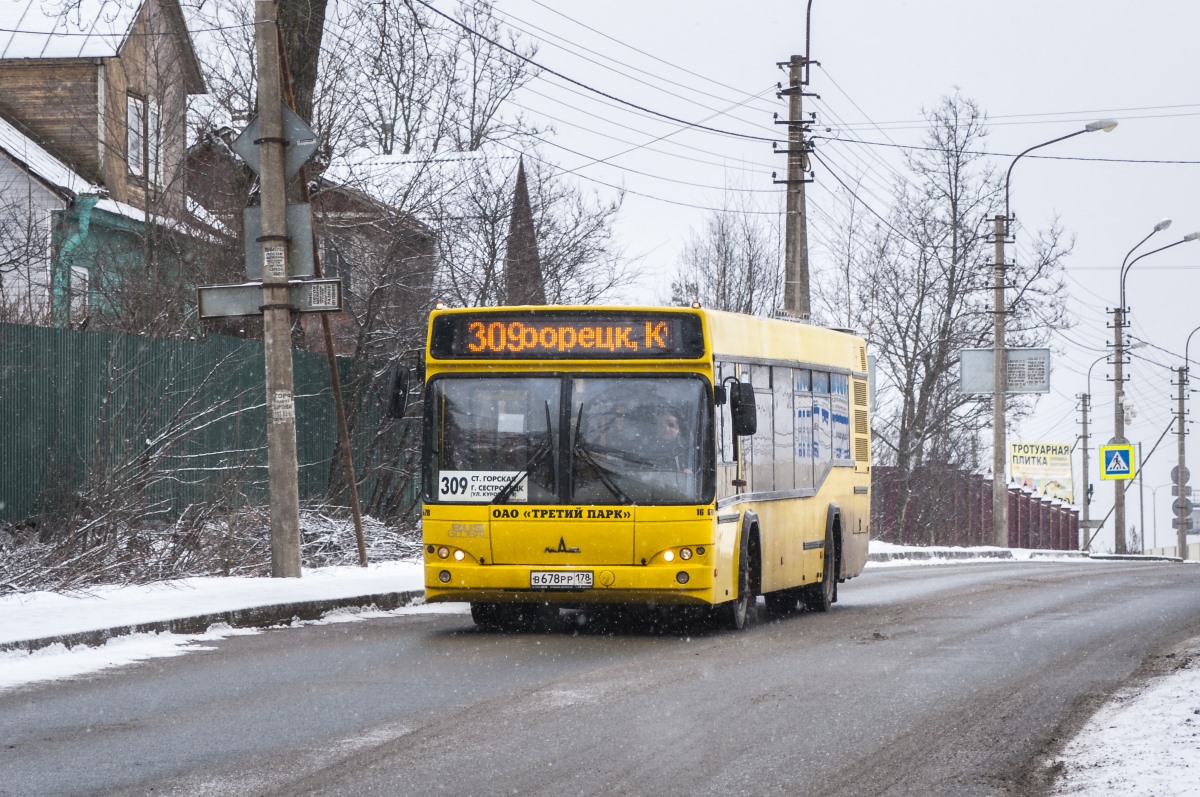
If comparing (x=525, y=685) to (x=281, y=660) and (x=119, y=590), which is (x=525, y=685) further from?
(x=119, y=590)

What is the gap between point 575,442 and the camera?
14.3m

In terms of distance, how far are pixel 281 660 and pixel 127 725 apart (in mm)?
3137

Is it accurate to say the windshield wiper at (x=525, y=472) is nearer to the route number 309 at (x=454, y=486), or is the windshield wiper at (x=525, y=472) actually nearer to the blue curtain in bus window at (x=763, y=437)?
the route number 309 at (x=454, y=486)

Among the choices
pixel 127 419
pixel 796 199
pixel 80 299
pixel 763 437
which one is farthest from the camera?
pixel 796 199

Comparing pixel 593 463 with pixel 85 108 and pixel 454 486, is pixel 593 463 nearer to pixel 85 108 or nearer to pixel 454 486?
pixel 454 486

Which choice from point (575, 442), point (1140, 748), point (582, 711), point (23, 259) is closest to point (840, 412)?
point (575, 442)

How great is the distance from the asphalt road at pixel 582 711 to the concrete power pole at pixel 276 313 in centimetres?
246

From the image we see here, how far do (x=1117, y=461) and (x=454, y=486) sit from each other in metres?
42.9

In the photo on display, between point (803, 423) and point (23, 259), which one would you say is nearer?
point (803, 423)

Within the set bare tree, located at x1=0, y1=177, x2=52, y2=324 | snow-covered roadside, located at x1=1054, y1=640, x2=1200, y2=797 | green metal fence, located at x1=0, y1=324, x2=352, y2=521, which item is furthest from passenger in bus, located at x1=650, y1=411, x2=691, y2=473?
bare tree, located at x1=0, y1=177, x2=52, y2=324

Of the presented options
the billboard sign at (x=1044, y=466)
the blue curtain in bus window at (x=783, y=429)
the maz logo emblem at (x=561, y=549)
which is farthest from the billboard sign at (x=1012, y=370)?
the billboard sign at (x=1044, y=466)

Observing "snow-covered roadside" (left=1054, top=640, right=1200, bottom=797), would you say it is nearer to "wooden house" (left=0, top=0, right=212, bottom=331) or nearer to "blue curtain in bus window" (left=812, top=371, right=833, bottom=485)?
"blue curtain in bus window" (left=812, top=371, right=833, bottom=485)

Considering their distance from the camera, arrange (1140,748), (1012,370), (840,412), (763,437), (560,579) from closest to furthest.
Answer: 1. (1140,748)
2. (560,579)
3. (763,437)
4. (840,412)
5. (1012,370)

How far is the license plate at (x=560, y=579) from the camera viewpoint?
14.1m
